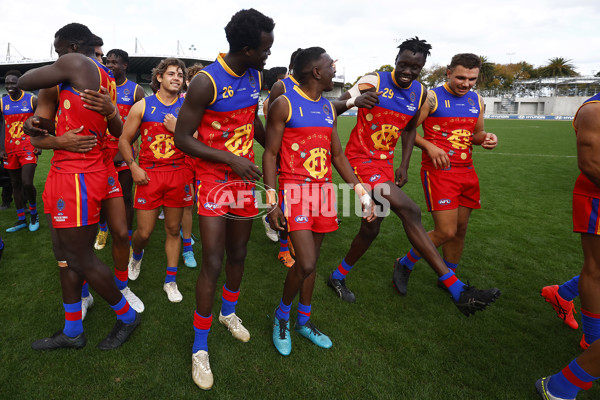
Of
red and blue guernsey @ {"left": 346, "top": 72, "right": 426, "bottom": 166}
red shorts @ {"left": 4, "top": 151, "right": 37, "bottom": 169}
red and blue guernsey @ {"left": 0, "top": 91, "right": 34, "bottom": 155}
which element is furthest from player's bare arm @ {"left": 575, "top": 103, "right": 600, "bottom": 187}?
red and blue guernsey @ {"left": 0, "top": 91, "right": 34, "bottom": 155}

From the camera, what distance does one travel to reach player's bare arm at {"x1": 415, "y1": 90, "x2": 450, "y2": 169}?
350 centimetres

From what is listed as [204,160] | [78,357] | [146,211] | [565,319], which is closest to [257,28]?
[204,160]

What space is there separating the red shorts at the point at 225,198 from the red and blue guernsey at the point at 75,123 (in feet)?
2.77

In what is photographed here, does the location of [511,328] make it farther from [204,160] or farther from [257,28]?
[257,28]

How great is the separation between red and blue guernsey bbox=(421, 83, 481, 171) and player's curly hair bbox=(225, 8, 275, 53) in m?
2.22

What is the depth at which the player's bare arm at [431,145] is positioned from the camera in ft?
11.5

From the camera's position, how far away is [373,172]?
3387 mm

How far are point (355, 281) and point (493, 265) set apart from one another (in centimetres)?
196

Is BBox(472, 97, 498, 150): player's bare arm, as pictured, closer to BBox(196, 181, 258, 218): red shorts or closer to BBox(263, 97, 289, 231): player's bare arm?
BBox(263, 97, 289, 231): player's bare arm

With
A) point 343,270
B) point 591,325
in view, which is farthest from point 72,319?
point 591,325

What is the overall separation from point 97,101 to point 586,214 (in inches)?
142

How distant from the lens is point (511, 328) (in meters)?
3.19

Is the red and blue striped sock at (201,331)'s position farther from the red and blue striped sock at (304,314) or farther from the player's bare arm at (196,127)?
the player's bare arm at (196,127)

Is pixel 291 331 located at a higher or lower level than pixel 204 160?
lower
